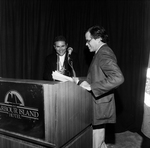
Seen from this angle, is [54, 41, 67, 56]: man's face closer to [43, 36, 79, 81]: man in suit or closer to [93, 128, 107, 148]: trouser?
[43, 36, 79, 81]: man in suit

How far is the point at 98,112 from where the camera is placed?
1.63 meters

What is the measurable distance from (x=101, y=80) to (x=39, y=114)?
2.12 ft

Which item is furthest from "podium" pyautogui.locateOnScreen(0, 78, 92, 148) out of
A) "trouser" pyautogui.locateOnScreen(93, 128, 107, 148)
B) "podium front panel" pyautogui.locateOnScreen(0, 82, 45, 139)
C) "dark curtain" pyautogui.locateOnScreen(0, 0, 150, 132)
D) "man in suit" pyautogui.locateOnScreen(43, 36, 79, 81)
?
"dark curtain" pyautogui.locateOnScreen(0, 0, 150, 132)

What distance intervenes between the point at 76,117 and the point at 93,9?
2.61 m

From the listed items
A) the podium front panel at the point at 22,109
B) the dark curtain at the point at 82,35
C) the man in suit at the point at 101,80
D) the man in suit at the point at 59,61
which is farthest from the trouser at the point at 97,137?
the dark curtain at the point at 82,35

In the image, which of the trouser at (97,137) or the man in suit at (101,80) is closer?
the man in suit at (101,80)

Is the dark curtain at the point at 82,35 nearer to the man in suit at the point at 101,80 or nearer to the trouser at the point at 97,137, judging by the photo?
the man in suit at the point at 101,80

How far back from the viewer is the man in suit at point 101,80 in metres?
1.47

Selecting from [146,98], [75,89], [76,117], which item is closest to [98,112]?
[76,117]

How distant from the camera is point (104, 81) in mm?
1472

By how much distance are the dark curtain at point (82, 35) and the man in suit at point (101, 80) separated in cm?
146

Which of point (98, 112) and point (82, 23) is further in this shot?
point (82, 23)

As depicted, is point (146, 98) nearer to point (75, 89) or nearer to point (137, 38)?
point (137, 38)

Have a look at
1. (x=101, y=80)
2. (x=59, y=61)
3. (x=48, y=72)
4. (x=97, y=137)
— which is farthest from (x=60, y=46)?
(x=97, y=137)
